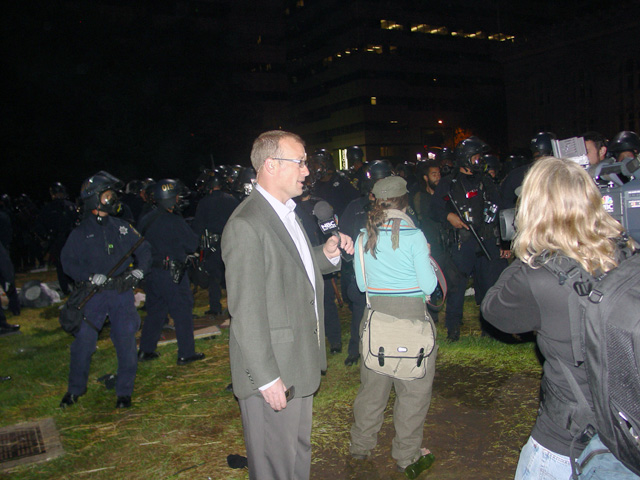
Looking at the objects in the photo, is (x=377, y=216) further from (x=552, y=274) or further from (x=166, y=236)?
(x=166, y=236)

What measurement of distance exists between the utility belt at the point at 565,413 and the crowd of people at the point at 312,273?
1.4 inches

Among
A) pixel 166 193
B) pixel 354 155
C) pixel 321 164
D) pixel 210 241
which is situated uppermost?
pixel 354 155

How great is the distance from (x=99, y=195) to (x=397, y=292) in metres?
3.37

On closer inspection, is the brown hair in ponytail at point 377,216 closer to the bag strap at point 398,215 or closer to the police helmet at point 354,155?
the bag strap at point 398,215

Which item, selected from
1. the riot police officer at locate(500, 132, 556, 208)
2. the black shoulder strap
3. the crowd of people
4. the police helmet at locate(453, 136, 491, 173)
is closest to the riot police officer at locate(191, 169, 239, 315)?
the crowd of people

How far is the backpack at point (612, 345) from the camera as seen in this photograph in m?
1.71

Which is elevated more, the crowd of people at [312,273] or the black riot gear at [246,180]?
the black riot gear at [246,180]

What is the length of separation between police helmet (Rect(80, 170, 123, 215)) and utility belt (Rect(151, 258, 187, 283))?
48.5 inches

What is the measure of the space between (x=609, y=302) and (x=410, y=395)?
2.17 meters

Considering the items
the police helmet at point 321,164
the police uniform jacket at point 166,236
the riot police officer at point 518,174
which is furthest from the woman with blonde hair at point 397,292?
the police helmet at point 321,164

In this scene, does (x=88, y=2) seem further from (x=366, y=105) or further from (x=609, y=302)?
(x=366, y=105)

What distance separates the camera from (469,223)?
6.27 meters

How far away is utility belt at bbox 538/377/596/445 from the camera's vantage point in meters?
2.01

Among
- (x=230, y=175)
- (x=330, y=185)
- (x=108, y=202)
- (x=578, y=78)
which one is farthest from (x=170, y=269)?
(x=578, y=78)
